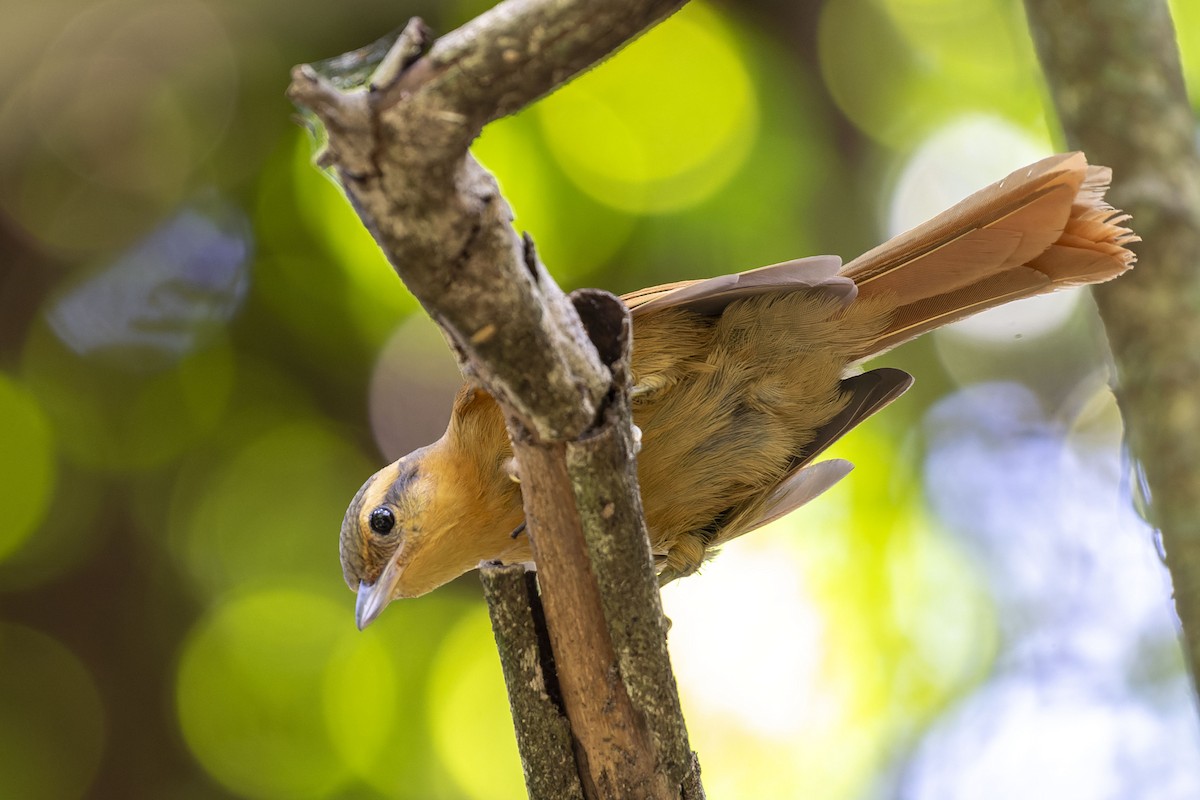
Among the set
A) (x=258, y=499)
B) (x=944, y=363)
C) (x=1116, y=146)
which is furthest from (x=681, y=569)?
(x=944, y=363)

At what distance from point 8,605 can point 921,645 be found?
391 cm

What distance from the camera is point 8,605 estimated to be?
4270 millimetres

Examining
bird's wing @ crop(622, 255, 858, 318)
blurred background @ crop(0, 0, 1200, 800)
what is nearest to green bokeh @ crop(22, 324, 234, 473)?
blurred background @ crop(0, 0, 1200, 800)

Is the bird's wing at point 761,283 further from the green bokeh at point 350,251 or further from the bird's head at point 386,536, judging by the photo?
the green bokeh at point 350,251

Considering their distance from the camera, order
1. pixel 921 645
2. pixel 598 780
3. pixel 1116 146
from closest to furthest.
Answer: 1. pixel 598 780
2. pixel 1116 146
3. pixel 921 645

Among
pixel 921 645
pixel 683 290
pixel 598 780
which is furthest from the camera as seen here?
pixel 921 645

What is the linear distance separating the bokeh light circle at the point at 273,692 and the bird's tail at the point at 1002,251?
2.77 m

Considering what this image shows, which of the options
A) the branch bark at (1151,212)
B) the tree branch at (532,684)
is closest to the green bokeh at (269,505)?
the tree branch at (532,684)

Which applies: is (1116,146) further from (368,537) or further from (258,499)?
(258,499)

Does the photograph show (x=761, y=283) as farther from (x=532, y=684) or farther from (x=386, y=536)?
(x=386, y=536)

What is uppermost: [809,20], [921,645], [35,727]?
[809,20]

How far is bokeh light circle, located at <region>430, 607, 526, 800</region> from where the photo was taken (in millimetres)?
4566

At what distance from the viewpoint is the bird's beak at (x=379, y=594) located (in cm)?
309

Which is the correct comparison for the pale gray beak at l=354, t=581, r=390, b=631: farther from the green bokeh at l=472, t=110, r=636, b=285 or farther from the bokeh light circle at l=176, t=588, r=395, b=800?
the green bokeh at l=472, t=110, r=636, b=285
